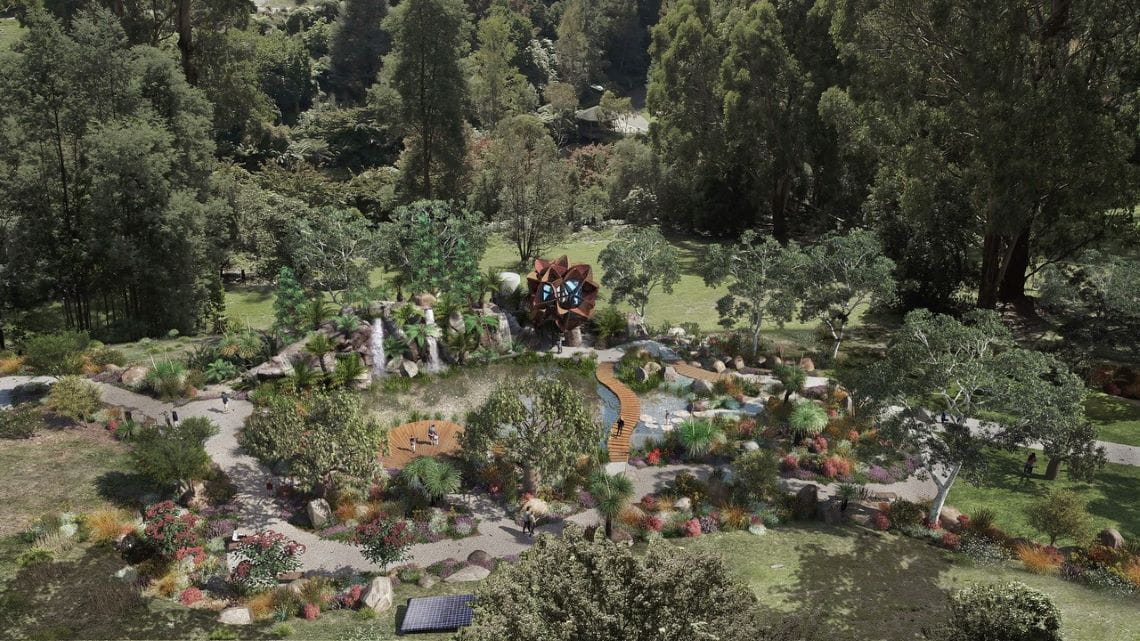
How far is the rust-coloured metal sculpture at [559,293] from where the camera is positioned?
36.8 m

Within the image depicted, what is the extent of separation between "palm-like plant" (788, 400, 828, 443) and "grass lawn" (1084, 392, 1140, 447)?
11073 mm

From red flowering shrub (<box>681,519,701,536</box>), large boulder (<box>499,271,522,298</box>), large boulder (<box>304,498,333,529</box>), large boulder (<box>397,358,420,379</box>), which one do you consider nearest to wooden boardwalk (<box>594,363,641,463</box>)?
red flowering shrub (<box>681,519,701,536</box>)

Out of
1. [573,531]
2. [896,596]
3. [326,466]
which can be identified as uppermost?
[573,531]

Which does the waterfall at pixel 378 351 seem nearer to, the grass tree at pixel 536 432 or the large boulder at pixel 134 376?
the large boulder at pixel 134 376

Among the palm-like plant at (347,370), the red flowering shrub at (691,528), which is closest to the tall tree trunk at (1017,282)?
the red flowering shrub at (691,528)

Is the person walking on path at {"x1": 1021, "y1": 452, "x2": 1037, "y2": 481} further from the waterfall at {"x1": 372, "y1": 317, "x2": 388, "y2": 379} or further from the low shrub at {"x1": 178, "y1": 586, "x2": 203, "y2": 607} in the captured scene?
the low shrub at {"x1": 178, "y1": 586, "x2": 203, "y2": 607}

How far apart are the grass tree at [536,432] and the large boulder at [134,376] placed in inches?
675

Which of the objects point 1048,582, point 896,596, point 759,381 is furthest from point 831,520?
point 759,381

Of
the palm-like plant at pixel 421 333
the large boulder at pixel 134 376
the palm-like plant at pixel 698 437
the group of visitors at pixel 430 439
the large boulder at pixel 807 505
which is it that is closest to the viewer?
the large boulder at pixel 807 505

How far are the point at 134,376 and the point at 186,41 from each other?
21.2 meters

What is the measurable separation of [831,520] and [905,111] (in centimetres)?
2439

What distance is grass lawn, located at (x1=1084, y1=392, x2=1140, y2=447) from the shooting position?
1099 inches

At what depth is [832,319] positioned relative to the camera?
3600cm

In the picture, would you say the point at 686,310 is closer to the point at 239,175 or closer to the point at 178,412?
the point at 178,412
